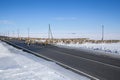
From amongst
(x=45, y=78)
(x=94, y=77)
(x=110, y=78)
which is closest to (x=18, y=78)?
(x=45, y=78)

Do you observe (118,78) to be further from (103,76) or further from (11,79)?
(11,79)

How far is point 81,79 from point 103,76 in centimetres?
139

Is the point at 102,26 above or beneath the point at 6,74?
above

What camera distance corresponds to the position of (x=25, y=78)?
9117 millimetres

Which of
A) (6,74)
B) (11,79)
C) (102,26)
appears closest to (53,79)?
(11,79)

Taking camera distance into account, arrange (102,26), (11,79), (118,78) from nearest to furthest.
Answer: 1. (11,79)
2. (118,78)
3. (102,26)

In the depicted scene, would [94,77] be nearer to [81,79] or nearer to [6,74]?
[81,79]

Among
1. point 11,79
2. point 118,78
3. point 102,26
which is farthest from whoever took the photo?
point 102,26

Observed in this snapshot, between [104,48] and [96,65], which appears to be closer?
[96,65]

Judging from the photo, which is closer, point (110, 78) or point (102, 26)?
point (110, 78)

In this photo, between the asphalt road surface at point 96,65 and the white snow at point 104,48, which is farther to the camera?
the white snow at point 104,48

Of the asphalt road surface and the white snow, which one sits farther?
the white snow

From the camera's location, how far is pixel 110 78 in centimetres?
984

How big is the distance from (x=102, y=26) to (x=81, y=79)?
168ft
